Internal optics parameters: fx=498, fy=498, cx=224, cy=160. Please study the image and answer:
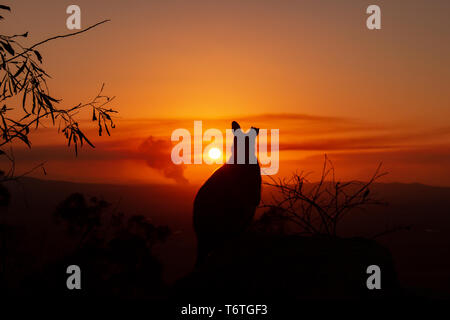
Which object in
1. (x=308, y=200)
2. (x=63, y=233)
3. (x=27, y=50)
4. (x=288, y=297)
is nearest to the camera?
(x=288, y=297)

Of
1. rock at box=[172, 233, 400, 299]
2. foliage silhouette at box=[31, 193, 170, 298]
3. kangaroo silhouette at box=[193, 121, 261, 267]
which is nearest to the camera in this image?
rock at box=[172, 233, 400, 299]

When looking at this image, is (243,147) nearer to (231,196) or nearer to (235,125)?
(235,125)

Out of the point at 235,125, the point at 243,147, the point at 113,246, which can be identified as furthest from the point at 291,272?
the point at 113,246

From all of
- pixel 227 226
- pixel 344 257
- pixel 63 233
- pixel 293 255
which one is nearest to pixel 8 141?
pixel 227 226

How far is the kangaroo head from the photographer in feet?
16.2

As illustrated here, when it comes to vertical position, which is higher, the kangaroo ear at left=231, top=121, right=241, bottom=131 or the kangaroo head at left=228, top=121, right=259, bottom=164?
the kangaroo ear at left=231, top=121, right=241, bottom=131

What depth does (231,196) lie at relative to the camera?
Answer: 4910 mm

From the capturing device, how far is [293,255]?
4617 mm

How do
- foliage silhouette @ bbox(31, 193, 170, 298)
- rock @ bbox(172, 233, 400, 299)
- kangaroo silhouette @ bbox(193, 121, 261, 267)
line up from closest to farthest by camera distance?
rock @ bbox(172, 233, 400, 299) < kangaroo silhouette @ bbox(193, 121, 261, 267) < foliage silhouette @ bbox(31, 193, 170, 298)

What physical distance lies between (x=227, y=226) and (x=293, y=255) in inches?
29.3

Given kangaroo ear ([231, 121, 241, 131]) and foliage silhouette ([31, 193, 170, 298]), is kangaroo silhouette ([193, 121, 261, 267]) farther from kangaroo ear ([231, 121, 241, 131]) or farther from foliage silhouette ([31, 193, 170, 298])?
foliage silhouette ([31, 193, 170, 298])

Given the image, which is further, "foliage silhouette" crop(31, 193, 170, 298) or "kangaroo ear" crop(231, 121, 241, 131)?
"foliage silhouette" crop(31, 193, 170, 298)

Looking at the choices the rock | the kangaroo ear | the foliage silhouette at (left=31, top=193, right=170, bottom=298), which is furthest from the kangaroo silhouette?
the foliage silhouette at (left=31, top=193, right=170, bottom=298)
